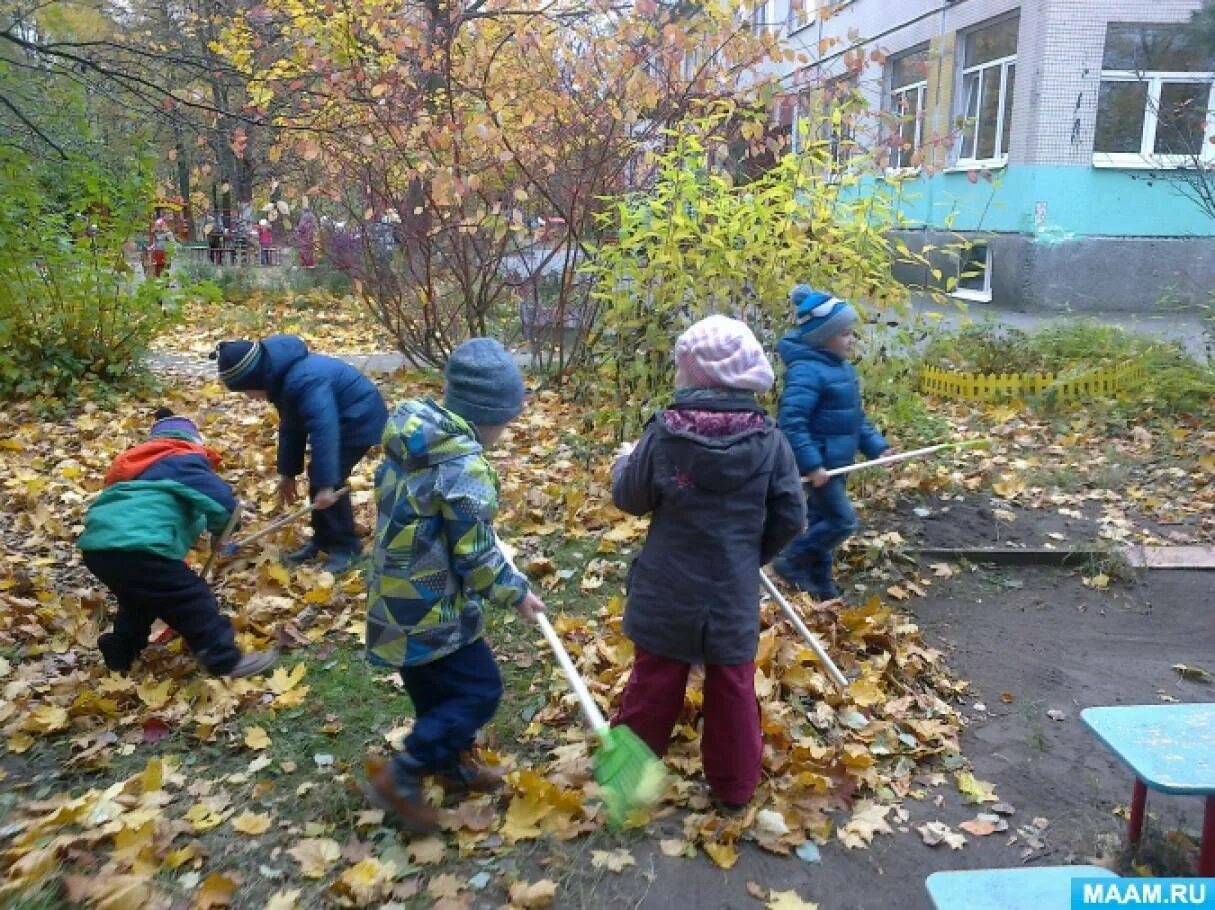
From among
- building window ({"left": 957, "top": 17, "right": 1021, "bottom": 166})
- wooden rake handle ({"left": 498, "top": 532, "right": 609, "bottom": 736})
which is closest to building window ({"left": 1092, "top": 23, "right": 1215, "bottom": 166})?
building window ({"left": 957, "top": 17, "right": 1021, "bottom": 166})

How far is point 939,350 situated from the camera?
901 centimetres

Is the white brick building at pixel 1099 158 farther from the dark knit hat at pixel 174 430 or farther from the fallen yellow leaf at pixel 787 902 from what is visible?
the fallen yellow leaf at pixel 787 902

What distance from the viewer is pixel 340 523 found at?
4938 millimetres

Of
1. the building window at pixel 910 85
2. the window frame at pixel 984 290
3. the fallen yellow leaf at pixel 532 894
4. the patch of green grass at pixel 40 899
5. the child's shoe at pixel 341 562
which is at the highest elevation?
the building window at pixel 910 85

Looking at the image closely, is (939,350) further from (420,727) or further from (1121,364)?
(420,727)

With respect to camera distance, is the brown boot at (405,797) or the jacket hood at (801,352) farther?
the jacket hood at (801,352)

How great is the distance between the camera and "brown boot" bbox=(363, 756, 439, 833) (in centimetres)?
286

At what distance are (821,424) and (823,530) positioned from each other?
0.47 m

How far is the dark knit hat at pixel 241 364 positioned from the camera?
14.4ft

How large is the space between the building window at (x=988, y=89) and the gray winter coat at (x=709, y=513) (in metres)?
13.5

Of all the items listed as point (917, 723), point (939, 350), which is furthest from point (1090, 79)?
point (917, 723)

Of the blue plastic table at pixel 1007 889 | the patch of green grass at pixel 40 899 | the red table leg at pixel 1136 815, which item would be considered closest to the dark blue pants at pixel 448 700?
the patch of green grass at pixel 40 899

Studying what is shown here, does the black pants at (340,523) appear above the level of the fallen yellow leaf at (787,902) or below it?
above

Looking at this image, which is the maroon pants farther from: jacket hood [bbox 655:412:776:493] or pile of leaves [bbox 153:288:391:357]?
pile of leaves [bbox 153:288:391:357]
